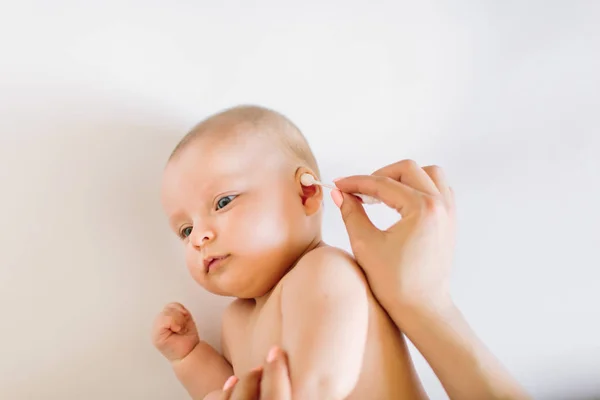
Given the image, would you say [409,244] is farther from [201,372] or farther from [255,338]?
[201,372]

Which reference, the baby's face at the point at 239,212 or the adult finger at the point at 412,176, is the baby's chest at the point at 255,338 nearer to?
the baby's face at the point at 239,212

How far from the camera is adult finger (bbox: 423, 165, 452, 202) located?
0.81 meters

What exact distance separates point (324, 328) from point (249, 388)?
105 mm

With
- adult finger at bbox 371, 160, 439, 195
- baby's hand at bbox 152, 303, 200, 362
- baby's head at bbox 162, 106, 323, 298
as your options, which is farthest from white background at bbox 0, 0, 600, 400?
adult finger at bbox 371, 160, 439, 195

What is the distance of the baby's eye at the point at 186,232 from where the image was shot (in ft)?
2.85

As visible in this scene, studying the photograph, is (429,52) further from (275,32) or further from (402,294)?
(402,294)

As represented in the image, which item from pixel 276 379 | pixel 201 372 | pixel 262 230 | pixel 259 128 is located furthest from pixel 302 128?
pixel 276 379

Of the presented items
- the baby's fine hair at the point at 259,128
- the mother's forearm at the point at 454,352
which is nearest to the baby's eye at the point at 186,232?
the baby's fine hair at the point at 259,128

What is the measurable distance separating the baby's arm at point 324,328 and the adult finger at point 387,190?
0.11 meters

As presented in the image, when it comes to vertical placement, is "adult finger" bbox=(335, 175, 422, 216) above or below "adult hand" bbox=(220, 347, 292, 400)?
above

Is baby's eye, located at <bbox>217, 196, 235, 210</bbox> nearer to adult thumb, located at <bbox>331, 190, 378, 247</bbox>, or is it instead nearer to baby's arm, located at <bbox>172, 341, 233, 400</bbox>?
adult thumb, located at <bbox>331, 190, 378, 247</bbox>

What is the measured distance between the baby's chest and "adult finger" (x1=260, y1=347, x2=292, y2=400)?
0.21 ft

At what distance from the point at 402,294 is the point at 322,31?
1.98ft

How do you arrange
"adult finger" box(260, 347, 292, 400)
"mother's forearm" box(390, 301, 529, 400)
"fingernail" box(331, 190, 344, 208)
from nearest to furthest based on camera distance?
1. "adult finger" box(260, 347, 292, 400)
2. "mother's forearm" box(390, 301, 529, 400)
3. "fingernail" box(331, 190, 344, 208)
